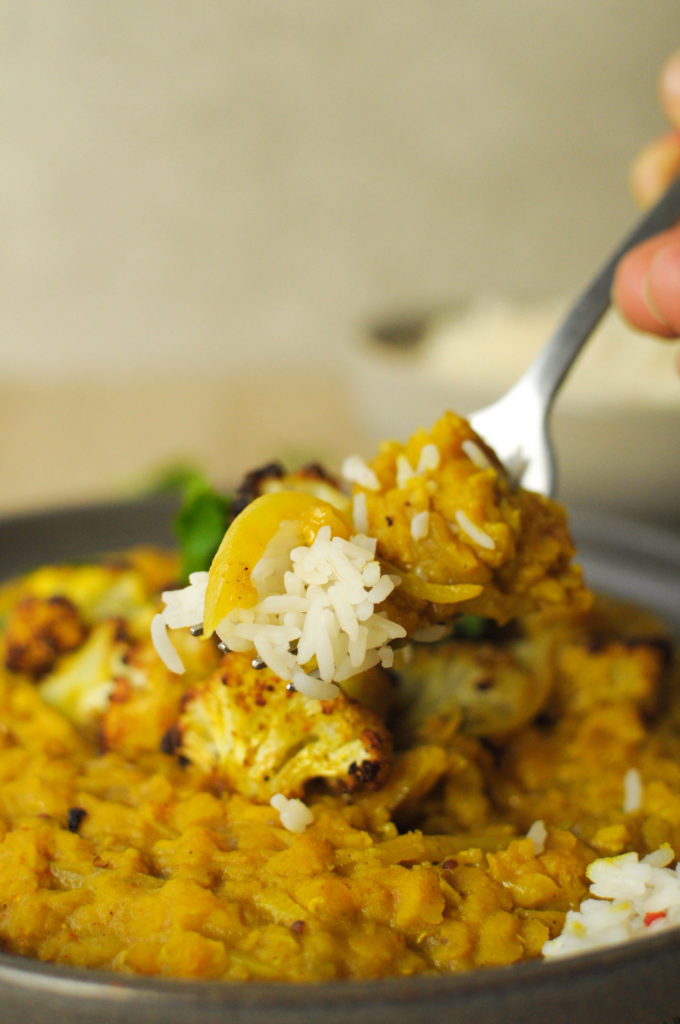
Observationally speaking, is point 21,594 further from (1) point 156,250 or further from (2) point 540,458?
(1) point 156,250

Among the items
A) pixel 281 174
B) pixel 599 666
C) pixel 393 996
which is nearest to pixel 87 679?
pixel 599 666

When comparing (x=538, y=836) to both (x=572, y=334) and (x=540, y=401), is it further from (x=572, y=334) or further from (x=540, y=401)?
(x=572, y=334)

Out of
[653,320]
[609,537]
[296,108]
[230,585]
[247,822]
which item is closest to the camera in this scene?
[230,585]

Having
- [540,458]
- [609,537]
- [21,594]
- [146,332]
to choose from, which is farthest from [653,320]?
[146,332]

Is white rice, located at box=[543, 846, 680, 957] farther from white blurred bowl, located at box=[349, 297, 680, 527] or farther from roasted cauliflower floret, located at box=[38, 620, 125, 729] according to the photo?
white blurred bowl, located at box=[349, 297, 680, 527]

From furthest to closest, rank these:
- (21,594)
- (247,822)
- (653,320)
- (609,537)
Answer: (609,537), (21,594), (653,320), (247,822)

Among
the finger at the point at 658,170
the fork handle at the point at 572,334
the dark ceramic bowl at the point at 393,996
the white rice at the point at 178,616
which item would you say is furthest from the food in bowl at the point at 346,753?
the finger at the point at 658,170
